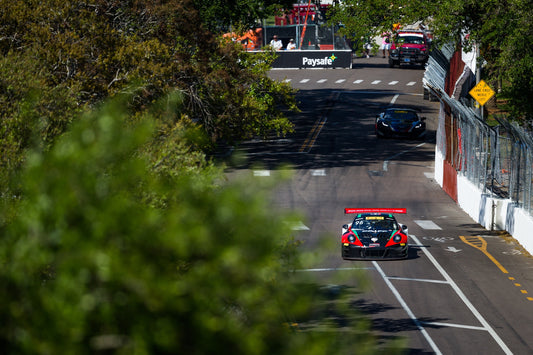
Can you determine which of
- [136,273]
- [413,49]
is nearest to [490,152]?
[136,273]

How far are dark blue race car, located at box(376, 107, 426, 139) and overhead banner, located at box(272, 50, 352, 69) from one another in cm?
2849

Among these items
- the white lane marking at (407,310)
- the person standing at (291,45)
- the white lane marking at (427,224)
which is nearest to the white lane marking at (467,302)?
the white lane marking at (407,310)

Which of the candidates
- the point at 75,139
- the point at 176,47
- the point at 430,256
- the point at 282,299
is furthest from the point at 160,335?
the point at 176,47

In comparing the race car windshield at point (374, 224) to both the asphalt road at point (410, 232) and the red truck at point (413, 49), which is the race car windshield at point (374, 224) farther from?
the red truck at point (413, 49)

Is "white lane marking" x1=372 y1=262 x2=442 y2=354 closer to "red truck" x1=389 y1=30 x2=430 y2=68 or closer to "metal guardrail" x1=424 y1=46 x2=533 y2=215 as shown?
"metal guardrail" x1=424 y1=46 x2=533 y2=215

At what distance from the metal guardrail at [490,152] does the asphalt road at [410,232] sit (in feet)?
4.67

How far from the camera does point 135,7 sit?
A: 29.7m

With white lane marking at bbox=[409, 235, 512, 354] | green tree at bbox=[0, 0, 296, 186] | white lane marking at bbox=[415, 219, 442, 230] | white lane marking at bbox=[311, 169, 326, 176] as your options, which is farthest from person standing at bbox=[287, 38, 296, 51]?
white lane marking at bbox=[409, 235, 512, 354]

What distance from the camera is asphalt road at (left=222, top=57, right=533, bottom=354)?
16.9 m

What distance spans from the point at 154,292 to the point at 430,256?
19.6 m

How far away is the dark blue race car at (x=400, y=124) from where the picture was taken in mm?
47062

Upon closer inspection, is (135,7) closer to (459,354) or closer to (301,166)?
(301,166)

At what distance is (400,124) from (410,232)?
65.2ft

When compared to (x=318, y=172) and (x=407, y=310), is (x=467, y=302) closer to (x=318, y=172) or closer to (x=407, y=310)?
(x=407, y=310)
